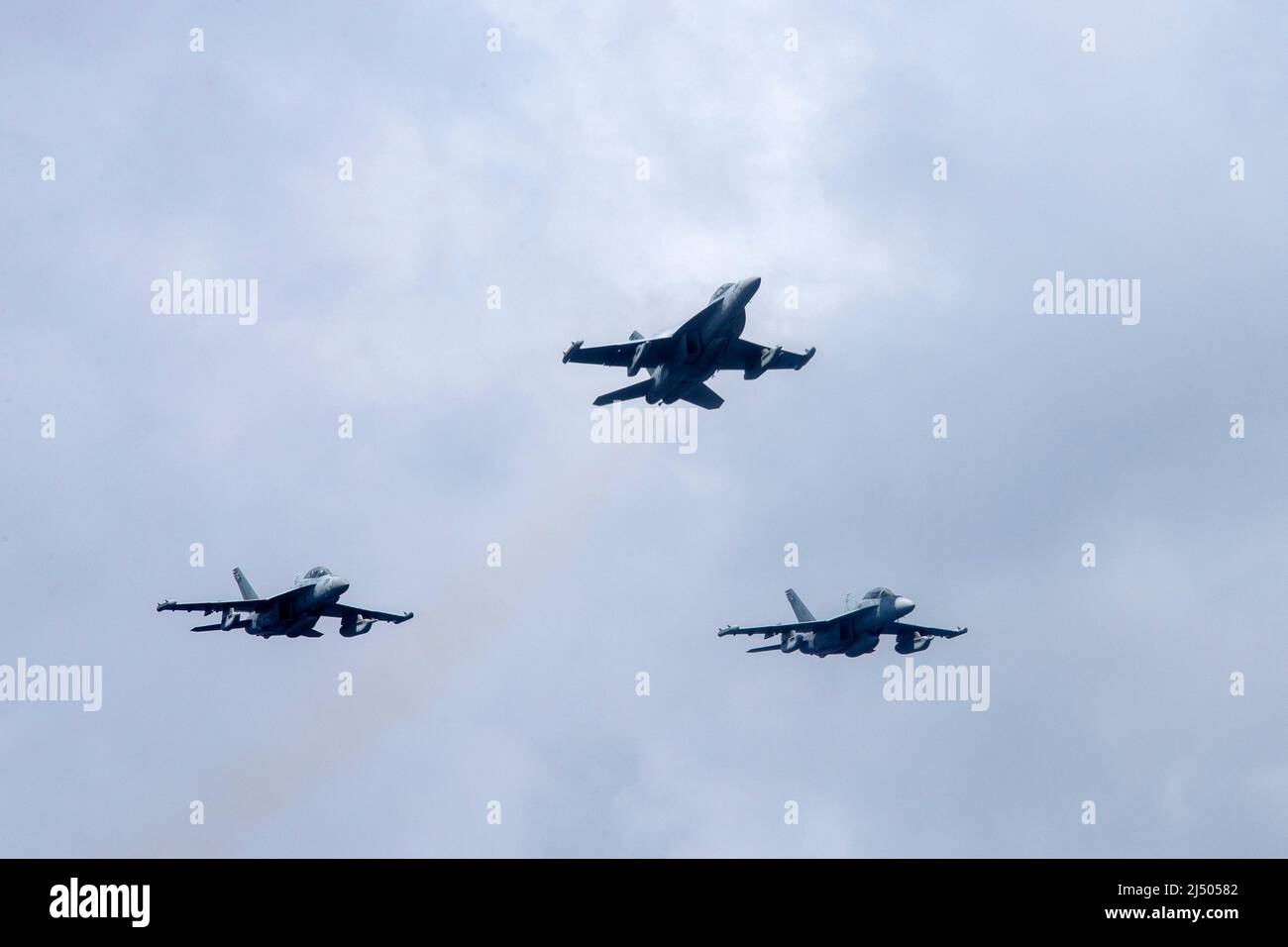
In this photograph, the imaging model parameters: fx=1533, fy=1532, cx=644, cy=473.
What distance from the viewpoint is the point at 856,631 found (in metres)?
88.1

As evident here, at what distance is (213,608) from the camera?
281 ft

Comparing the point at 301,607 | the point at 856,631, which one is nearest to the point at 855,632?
the point at 856,631

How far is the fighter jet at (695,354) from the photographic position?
7256 centimetres

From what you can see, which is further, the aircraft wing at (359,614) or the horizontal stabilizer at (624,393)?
the aircraft wing at (359,614)

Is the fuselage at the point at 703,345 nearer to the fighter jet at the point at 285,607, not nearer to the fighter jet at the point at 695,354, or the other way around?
the fighter jet at the point at 695,354

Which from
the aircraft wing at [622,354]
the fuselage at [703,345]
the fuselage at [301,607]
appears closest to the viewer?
the fuselage at [703,345]

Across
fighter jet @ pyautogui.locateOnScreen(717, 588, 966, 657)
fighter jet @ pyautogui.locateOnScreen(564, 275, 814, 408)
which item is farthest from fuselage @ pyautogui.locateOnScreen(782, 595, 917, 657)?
fighter jet @ pyautogui.locateOnScreen(564, 275, 814, 408)

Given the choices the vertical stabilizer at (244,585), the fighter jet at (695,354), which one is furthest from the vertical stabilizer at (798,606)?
the vertical stabilizer at (244,585)

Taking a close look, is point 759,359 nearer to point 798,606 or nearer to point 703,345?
point 703,345

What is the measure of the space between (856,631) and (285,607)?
106ft
